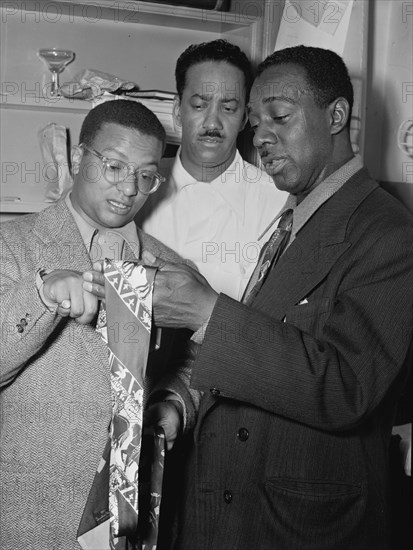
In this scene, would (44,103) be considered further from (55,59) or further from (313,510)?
(313,510)

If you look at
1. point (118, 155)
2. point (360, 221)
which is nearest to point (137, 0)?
point (118, 155)

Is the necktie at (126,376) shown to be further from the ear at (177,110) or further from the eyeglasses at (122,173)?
the ear at (177,110)

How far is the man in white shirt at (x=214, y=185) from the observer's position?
2.35 meters

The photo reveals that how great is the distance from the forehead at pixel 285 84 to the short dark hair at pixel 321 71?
2 centimetres

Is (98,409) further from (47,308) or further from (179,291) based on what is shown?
(179,291)

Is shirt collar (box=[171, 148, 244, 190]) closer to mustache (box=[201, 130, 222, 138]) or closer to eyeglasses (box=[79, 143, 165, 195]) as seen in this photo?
mustache (box=[201, 130, 222, 138])

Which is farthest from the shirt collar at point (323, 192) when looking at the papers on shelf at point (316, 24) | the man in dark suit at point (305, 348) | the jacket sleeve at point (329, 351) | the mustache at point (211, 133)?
the papers on shelf at point (316, 24)

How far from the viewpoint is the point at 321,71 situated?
5.81 feet

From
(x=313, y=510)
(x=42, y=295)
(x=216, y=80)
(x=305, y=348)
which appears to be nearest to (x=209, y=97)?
(x=216, y=80)

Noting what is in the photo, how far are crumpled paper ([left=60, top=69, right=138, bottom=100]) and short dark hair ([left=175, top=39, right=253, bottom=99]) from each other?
0.23 metres

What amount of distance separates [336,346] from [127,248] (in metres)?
0.71

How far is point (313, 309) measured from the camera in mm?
1559

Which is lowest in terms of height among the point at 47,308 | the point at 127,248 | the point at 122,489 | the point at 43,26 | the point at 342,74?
the point at 122,489

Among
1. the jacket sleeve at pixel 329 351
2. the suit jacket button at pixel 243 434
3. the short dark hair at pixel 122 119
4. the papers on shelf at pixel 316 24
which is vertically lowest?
the suit jacket button at pixel 243 434
